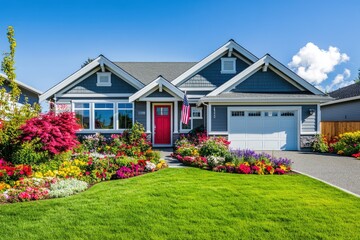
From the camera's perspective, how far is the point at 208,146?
987 cm

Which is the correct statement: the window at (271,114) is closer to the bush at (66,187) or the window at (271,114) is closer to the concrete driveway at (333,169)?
the concrete driveway at (333,169)

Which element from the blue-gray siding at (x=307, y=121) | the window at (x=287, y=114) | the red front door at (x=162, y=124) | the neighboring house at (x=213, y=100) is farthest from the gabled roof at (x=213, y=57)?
the blue-gray siding at (x=307, y=121)

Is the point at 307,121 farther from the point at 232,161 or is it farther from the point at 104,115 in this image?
the point at 104,115

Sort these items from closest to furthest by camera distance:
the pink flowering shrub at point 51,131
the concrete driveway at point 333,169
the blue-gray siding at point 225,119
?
the concrete driveway at point 333,169
the pink flowering shrub at point 51,131
the blue-gray siding at point 225,119

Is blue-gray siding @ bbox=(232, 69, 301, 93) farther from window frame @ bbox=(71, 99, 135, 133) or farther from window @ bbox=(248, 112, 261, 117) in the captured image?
window frame @ bbox=(71, 99, 135, 133)

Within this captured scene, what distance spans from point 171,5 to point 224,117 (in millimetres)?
6629

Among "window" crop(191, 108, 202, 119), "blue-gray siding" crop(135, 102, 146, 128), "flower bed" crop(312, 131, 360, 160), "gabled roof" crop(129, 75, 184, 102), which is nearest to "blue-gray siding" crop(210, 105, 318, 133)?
"flower bed" crop(312, 131, 360, 160)

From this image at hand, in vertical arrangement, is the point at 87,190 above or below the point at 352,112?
below

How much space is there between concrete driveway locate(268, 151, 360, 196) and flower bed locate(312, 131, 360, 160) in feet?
3.38

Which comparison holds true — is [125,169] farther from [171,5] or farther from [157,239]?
[171,5]

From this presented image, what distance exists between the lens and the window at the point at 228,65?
47.7 ft

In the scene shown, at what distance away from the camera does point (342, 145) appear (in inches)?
472

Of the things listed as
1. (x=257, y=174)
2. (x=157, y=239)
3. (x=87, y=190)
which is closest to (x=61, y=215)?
(x=87, y=190)

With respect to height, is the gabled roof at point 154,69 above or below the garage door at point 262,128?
above
